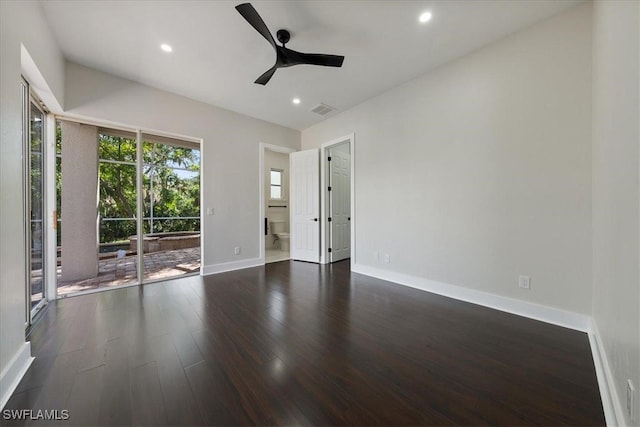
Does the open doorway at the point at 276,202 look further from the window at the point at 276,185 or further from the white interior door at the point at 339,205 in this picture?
the white interior door at the point at 339,205

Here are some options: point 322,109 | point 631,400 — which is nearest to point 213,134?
point 322,109

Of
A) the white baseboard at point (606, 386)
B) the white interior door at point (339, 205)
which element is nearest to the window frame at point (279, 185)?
the white interior door at point (339, 205)

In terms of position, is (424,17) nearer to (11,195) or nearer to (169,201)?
(11,195)

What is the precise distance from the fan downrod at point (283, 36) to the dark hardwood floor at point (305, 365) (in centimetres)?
289

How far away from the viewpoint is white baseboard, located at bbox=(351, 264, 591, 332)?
2146 millimetres

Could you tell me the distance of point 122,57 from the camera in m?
2.82

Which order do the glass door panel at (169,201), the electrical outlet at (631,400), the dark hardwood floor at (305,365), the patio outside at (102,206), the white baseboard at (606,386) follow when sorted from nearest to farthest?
the electrical outlet at (631,400) → the white baseboard at (606,386) → the dark hardwood floor at (305,365) → the patio outside at (102,206) → the glass door panel at (169,201)

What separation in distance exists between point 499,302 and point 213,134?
4.79 m

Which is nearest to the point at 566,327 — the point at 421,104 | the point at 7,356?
the point at 421,104

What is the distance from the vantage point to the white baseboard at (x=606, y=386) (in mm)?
1146

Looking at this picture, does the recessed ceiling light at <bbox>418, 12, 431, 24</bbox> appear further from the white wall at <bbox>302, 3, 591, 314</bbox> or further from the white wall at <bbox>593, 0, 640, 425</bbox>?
the white wall at <bbox>593, 0, 640, 425</bbox>

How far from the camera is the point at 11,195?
4.98 feet

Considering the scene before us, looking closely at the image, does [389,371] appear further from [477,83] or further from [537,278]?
[477,83]

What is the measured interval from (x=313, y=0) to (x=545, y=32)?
2.26m
